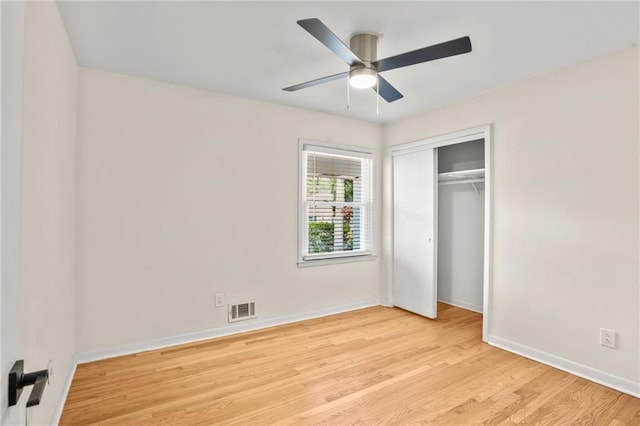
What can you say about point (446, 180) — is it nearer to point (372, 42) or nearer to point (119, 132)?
point (372, 42)

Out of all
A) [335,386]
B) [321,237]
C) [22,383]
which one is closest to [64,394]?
[335,386]

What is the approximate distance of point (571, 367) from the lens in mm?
2713

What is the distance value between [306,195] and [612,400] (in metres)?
3.13

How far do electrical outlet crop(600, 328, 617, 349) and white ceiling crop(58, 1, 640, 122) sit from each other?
2.08m

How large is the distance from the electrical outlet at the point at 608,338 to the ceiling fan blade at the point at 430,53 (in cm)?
231

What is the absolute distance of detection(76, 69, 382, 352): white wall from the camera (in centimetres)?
286

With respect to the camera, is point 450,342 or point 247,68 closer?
point 247,68

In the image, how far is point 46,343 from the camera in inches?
69.9

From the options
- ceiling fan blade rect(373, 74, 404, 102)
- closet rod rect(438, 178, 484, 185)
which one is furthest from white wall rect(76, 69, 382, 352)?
closet rod rect(438, 178, 484, 185)

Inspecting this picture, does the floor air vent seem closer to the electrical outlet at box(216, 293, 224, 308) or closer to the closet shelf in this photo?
the electrical outlet at box(216, 293, 224, 308)

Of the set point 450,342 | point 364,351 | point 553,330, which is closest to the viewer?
point 553,330

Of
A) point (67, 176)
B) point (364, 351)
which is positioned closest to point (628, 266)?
point (364, 351)

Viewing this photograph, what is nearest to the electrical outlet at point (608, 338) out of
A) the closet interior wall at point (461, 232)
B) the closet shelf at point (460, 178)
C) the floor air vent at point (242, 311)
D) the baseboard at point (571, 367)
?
the baseboard at point (571, 367)

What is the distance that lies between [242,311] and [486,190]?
9.10 feet
